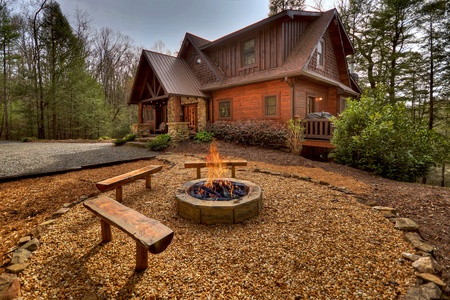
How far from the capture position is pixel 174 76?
12.5 m

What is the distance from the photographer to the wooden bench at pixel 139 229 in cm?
174

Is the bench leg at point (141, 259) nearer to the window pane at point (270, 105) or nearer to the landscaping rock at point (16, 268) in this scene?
the landscaping rock at point (16, 268)

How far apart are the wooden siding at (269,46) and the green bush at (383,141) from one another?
4842mm

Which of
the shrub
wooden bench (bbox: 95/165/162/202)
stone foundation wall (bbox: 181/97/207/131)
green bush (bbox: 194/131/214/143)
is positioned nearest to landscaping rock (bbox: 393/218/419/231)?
wooden bench (bbox: 95/165/162/202)

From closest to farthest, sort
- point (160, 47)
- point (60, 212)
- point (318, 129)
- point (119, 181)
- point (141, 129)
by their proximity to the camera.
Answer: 1. point (60, 212)
2. point (119, 181)
3. point (318, 129)
4. point (141, 129)
5. point (160, 47)

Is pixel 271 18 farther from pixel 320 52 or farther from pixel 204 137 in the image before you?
pixel 204 137

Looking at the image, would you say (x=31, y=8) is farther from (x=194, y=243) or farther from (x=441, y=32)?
(x=441, y=32)

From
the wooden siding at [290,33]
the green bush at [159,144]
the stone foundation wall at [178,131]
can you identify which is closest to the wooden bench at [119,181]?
the green bush at [159,144]

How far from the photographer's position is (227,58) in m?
12.5

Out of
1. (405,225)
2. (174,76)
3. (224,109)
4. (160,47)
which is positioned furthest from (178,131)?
(160,47)

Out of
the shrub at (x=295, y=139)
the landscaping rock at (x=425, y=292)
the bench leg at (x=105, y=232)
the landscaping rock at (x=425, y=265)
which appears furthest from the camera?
the shrub at (x=295, y=139)

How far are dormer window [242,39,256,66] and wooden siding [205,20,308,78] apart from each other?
0.20m

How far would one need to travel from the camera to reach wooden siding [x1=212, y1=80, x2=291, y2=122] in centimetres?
1002

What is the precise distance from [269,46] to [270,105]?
306 cm
